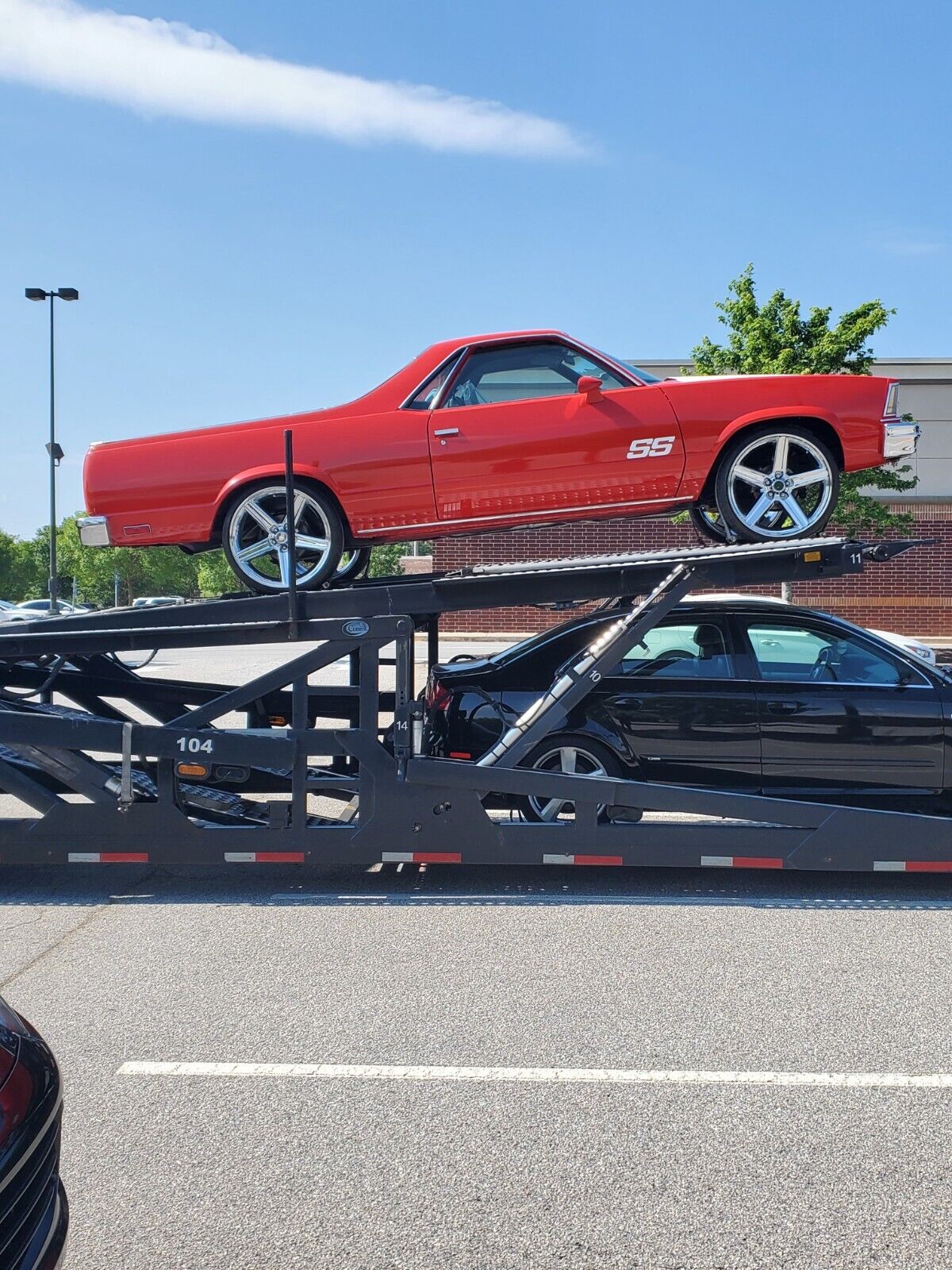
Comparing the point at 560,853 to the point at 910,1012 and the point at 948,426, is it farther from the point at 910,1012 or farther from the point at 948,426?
the point at 948,426

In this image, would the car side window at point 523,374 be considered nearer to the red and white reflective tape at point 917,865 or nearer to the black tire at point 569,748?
the black tire at point 569,748

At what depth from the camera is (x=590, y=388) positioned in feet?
20.1

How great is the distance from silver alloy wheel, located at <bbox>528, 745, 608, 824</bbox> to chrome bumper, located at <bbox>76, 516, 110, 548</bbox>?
2896 mm

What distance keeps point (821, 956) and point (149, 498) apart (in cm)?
438

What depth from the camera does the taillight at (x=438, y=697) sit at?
22.4ft

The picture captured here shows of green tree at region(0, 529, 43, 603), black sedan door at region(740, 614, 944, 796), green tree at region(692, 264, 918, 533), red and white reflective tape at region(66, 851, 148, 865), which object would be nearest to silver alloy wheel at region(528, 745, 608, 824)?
black sedan door at region(740, 614, 944, 796)

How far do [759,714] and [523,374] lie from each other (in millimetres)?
2434

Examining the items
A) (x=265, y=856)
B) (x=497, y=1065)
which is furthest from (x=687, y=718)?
(x=497, y=1065)

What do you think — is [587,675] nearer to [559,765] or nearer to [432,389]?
[559,765]

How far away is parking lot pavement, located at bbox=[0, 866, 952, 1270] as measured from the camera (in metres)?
2.87

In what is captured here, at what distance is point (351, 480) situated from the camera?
6250mm

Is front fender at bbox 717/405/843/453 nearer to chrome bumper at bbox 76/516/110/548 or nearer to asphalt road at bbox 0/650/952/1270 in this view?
asphalt road at bbox 0/650/952/1270

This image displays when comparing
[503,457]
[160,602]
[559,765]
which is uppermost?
[503,457]

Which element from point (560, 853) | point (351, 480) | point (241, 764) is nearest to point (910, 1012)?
point (560, 853)
